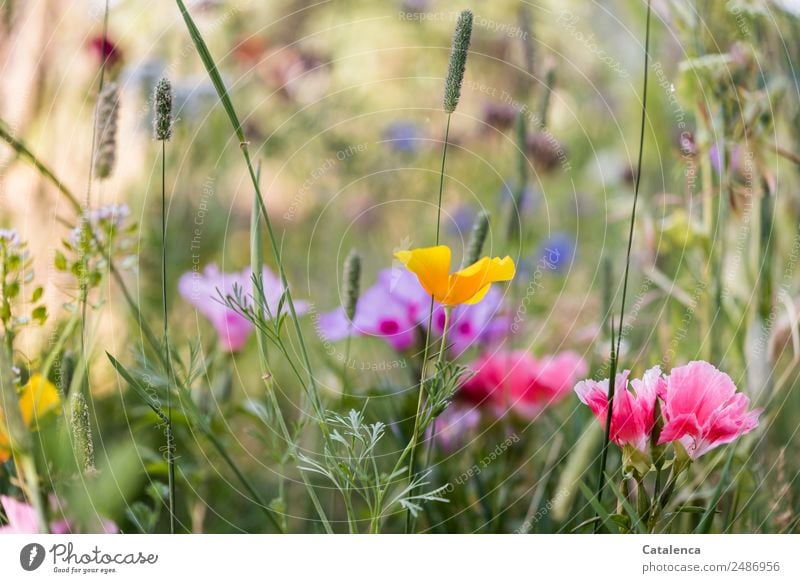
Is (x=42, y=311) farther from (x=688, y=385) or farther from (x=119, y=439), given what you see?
(x=688, y=385)

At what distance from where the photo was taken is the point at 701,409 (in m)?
0.31

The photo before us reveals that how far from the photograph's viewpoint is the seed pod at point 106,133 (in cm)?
37

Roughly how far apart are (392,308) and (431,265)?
98 mm

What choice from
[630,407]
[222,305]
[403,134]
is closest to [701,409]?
[630,407]

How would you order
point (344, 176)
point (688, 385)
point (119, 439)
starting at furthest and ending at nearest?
point (344, 176)
point (119, 439)
point (688, 385)

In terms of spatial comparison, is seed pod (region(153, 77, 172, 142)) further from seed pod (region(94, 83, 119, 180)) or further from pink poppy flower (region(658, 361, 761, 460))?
pink poppy flower (region(658, 361, 761, 460))

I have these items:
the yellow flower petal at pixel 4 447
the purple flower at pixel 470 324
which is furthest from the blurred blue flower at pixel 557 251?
the yellow flower petal at pixel 4 447

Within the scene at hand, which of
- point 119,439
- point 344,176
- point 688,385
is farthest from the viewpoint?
point 344,176

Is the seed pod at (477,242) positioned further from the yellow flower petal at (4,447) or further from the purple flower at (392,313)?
the yellow flower petal at (4,447)

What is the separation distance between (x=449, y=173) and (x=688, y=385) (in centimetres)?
39

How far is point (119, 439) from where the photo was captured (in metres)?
0.41

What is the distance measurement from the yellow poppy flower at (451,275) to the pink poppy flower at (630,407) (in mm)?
55
